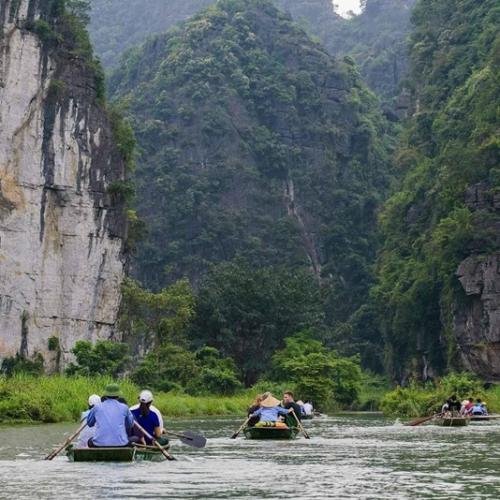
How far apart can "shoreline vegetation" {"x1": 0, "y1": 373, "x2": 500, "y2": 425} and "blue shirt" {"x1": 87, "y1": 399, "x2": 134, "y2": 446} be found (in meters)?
14.6

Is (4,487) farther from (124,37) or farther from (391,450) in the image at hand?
(124,37)

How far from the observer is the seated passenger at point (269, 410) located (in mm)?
23562

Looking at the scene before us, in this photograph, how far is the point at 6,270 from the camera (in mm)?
50188

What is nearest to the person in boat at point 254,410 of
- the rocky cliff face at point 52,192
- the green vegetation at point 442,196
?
the rocky cliff face at point 52,192

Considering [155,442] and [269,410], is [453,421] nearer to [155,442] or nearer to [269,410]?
[269,410]

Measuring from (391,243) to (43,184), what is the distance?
2845 centimetres

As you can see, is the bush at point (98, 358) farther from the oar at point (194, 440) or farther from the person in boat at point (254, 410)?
the oar at point (194, 440)

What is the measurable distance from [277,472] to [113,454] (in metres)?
2.33

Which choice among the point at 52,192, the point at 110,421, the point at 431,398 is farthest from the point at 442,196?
the point at 110,421

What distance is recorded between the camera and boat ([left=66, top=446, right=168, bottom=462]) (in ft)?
52.2

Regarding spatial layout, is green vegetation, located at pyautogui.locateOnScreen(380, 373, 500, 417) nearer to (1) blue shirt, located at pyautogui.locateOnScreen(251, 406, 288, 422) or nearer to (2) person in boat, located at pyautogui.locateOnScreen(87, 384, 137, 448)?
(1) blue shirt, located at pyautogui.locateOnScreen(251, 406, 288, 422)

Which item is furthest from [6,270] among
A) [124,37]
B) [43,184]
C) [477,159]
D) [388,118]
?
[124,37]

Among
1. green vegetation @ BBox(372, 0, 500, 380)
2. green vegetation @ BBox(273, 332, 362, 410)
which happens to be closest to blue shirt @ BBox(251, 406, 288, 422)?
green vegetation @ BBox(273, 332, 362, 410)

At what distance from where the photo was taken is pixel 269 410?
2380 cm
